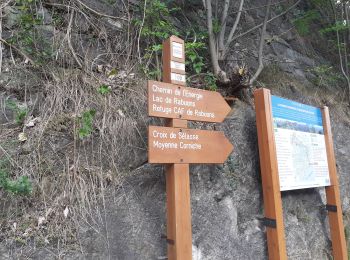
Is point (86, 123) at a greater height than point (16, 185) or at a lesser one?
greater

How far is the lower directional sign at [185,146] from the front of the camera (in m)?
2.51

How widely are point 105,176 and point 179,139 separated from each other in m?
0.76

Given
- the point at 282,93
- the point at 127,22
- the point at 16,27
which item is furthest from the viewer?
the point at 282,93

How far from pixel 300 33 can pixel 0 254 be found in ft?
19.5

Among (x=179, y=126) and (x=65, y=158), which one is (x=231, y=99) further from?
(x=65, y=158)

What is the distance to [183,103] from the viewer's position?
2.79 meters

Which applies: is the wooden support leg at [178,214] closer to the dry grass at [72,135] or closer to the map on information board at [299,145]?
the dry grass at [72,135]

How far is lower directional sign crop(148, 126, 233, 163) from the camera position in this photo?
2514mm

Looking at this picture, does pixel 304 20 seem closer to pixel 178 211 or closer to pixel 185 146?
pixel 185 146

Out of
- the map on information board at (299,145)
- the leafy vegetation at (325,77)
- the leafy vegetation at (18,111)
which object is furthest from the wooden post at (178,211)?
the leafy vegetation at (325,77)

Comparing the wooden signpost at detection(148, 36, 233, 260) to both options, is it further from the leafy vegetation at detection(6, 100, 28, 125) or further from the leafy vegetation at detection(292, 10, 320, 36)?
the leafy vegetation at detection(292, 10, 320, 36)

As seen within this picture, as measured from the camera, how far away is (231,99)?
3.83 metres

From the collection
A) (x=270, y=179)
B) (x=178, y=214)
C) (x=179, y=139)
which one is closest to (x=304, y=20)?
(x=270, y=179)

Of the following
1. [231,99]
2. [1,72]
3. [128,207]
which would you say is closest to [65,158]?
[128,207]
